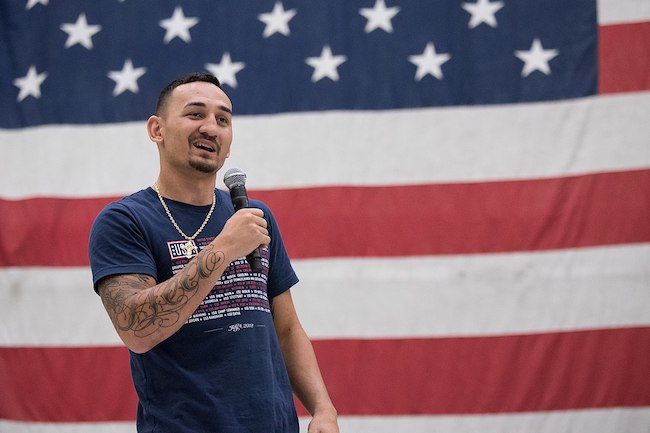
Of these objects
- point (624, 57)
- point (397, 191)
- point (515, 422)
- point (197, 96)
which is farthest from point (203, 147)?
point (624, 57)

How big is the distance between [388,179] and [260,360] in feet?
4.88

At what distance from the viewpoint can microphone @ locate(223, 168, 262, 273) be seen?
1341mm

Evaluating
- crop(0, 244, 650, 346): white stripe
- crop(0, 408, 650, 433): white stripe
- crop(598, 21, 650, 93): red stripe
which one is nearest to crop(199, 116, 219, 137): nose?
crop(0, 244, 650, 346): white stripe

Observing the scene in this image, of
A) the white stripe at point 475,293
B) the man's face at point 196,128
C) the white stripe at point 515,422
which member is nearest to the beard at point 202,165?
the man's face at point 196,128

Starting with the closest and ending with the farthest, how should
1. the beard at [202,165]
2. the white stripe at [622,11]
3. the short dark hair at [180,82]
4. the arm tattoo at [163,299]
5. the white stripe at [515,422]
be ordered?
the arm tattoo at [163,299], the beard at [202,165], the short dark hair at [180,82], the white stripe at [515,422], the white stripe at [622,11]

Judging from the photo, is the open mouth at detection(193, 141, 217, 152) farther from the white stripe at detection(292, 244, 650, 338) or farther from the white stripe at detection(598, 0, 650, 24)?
the white stripe at detection(598, 0, 650, 24)

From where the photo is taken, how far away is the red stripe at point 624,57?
271 cm

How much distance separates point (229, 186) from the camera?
1.46 m

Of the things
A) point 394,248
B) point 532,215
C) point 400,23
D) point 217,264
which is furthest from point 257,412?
point 400,23

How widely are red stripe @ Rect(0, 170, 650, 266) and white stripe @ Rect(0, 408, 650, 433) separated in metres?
0.60

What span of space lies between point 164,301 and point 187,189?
0.32 meters

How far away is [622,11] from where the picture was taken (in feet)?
8.96

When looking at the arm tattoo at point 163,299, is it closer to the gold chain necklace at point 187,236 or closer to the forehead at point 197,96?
the gold chain necklace at point 187,236

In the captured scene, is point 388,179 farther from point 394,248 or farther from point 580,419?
point 580,419
